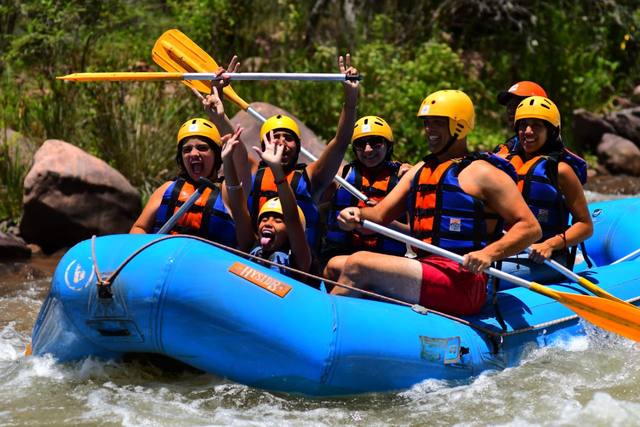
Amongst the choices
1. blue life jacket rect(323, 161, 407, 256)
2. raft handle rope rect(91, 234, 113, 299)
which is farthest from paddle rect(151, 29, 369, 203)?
raft handle rope rect(91, 234, 113, 299)

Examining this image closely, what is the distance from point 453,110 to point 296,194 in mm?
959

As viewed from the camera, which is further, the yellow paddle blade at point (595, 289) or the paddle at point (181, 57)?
the paddle at point (181, 57)

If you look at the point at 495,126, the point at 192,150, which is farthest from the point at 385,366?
the point at 495,126

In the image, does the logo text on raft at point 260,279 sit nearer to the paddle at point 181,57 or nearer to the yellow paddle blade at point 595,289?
the yellow paddle blade at point 595,289

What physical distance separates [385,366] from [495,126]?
908 centimetres

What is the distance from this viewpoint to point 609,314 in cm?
507

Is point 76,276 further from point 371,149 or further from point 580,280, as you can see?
point 580,280

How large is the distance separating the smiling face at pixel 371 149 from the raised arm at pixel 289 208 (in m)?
1.10

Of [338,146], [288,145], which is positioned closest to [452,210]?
[338,146]

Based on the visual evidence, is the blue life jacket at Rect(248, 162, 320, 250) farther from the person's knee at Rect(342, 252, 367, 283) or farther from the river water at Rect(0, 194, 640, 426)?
the river water at Rect(0, 194, 640, 426)

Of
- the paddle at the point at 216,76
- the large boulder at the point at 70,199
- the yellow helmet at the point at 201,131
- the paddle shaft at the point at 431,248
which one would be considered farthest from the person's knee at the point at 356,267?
the large boulder at the point at 70,199

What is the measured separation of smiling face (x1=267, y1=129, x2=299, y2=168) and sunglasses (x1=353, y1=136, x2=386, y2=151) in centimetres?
72

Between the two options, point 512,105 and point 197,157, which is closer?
point 197,157

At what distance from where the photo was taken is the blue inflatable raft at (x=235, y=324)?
4.35 metres
